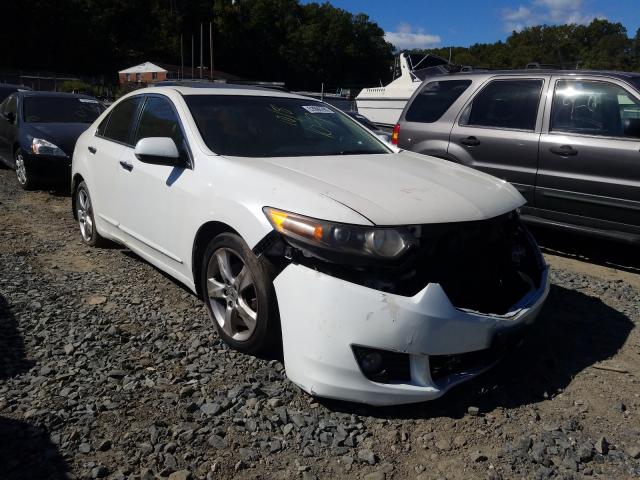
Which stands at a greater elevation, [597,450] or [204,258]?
[204,258]

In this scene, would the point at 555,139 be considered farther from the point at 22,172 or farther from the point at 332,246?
the point at 22,172

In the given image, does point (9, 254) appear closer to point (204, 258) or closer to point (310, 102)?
point (204, 258)

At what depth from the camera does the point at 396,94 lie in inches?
579

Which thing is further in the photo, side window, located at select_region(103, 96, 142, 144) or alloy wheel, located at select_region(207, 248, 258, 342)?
side window, located at select_region(103, 96, 142, 144)

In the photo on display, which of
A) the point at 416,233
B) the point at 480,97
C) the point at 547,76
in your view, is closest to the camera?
the point at 416,233

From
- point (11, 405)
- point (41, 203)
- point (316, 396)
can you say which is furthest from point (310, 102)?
point (41, 203)

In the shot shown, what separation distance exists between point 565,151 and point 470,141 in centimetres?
103

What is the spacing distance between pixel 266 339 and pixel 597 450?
165cm

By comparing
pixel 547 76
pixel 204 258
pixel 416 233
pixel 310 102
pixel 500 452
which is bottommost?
pixel 500 452

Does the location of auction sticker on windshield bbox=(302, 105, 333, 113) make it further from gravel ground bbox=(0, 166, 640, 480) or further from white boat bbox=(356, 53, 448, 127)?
white boat bbox=(356, 53, 448, 127)

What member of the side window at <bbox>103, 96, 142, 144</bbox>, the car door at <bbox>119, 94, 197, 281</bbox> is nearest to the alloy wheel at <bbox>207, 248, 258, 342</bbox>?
the car door at <bbox>119, 94, 197, 281</bbox>

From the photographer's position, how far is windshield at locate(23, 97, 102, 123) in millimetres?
8938

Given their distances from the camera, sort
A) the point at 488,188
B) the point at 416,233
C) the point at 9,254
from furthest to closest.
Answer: the point at 9,254, the point at 488,188, the point at 416,233

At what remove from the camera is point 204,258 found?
340cm
